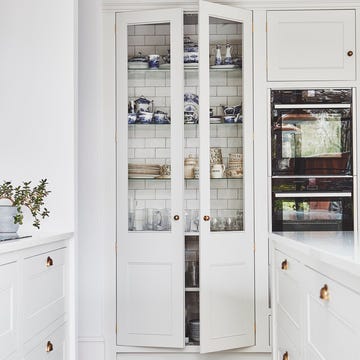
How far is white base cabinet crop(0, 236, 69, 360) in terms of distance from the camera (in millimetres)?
1917

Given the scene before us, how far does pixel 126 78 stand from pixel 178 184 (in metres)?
0.74

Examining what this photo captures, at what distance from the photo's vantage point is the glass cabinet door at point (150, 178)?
3611 mm

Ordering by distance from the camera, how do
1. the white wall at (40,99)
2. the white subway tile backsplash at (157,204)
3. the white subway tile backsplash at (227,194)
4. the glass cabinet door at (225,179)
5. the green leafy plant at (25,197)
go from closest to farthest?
1. the green leafy plant at (25,197)
2. the white wall at (40,99)
3. the glass cabinet door at (225,179)
4. the white subway tile backsplash at (227,194)
5. the white subway tile backsplash at (157,204)

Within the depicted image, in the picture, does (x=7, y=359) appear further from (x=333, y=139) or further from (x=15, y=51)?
(x=333, y=139)

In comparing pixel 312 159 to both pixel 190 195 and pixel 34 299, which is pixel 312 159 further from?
pixel 34 299

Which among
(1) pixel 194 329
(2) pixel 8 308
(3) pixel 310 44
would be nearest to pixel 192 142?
(3) pixel 310 44

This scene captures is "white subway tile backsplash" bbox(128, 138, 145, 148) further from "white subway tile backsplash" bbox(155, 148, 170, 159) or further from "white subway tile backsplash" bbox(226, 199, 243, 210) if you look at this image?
"white subway tile backsplash" bbox(226, 199, 243, 210)

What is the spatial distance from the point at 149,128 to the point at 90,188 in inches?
20.8

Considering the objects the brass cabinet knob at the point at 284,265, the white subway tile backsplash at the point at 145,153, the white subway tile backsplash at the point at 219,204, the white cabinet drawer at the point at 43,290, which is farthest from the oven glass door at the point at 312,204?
the white cabinet drawer at the point at 43,290

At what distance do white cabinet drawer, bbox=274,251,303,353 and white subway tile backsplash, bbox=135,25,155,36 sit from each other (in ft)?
5.98

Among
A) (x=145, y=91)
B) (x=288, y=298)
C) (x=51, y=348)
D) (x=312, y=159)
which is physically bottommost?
(x=51, y=348)

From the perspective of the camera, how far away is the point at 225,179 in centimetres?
361

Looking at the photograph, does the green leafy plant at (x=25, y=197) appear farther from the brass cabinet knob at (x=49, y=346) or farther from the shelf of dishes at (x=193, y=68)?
the shelf of dishes at (x=193, y=68)

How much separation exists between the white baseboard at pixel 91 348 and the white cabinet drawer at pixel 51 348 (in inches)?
A: 38.5
